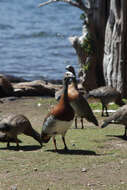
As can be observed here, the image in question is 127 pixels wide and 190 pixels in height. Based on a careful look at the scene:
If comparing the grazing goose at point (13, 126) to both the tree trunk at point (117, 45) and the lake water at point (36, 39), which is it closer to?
the tree trunk at point (117, 45)

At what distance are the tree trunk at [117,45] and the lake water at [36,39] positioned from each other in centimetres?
673

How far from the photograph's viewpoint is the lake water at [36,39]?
24.4 metres

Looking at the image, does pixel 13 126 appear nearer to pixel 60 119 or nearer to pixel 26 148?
pixel 26 148

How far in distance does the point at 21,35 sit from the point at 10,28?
3354 millimetres

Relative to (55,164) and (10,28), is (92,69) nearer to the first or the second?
(55,164)

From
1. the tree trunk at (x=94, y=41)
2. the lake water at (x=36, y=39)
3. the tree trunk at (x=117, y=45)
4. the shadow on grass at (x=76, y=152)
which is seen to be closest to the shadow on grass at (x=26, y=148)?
the shadow on grass at (x=76, y=152)

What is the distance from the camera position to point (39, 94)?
17.3 meters

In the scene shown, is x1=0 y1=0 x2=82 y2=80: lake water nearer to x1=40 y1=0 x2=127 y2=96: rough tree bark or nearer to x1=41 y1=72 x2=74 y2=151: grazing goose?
x1=40 y1=0 x2=127 y2=96: rough tree bark

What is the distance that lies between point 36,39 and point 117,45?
60.2ft

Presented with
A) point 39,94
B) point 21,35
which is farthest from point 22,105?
point 21,35

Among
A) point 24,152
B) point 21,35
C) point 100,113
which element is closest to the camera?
point 24,152

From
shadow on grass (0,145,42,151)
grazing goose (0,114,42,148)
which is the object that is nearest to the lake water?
shadow on grass (0,145,42,151)

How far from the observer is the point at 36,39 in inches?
1293

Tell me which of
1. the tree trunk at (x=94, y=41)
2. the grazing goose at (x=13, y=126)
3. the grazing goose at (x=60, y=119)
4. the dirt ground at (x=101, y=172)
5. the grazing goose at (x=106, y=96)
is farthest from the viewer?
the tree trunk at (x=94, y=41)
